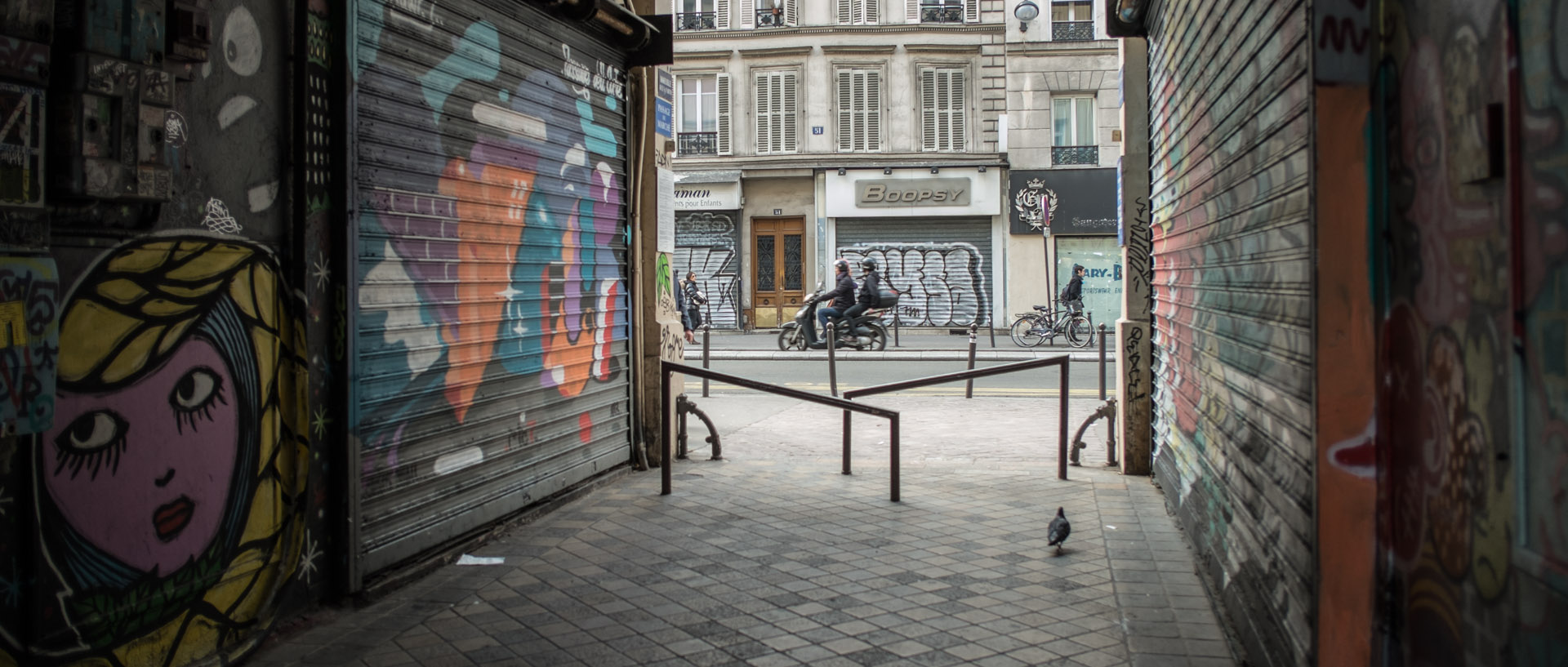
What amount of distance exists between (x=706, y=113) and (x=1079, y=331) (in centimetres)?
1110

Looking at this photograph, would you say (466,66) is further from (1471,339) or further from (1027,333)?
(1027,333)

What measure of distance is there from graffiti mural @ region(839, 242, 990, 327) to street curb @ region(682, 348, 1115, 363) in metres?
6.62

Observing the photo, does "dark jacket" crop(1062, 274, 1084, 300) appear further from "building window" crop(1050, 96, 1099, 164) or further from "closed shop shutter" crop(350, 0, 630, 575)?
"closed shop shutter" crop(350, 0, 630, 575)

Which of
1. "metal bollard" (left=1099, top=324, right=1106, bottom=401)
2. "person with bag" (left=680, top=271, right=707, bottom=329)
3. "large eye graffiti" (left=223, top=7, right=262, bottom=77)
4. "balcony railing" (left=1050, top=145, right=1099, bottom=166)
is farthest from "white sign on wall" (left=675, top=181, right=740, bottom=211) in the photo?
"large eye graffiti" (left=223, top=7, right=262, bottom=77)

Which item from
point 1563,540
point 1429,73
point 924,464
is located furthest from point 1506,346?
point 924,464

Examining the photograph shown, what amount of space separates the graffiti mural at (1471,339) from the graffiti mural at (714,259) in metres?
25.9

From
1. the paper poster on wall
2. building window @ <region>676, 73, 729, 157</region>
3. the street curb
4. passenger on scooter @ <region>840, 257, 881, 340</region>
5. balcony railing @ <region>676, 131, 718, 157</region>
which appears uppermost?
building window @ <region>676, 73, 729, 157</region>

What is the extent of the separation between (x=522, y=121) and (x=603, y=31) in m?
1.32

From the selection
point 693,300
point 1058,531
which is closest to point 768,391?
point 1058,531

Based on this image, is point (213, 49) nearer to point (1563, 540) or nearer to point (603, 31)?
point (603, 31)

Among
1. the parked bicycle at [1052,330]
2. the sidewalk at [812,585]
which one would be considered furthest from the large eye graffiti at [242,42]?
the parked bicycle at [1052,330]

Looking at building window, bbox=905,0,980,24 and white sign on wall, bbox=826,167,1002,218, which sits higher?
building window, bbox=905,0,980,24

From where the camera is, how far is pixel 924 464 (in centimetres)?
842

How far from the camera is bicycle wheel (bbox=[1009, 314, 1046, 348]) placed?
22.8 meters
